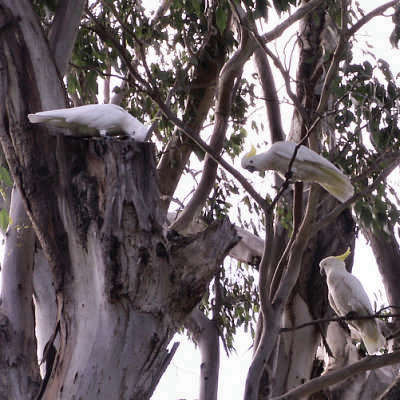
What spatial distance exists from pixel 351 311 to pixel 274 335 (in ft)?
2.57

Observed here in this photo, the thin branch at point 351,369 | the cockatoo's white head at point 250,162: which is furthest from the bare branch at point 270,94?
the thin branch at point 351,369

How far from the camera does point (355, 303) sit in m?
2.70

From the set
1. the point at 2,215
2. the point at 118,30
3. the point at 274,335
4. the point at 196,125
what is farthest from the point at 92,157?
the point at 118,30

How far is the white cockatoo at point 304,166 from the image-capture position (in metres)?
2.22

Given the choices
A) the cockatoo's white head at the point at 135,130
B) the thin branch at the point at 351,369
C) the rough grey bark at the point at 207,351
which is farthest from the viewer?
the rough grey bark at the point at 207,351

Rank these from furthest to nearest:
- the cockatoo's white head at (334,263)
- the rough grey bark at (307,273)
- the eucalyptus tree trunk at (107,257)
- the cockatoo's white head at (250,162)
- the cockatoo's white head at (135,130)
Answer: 1. the rough grey bark at (307,273)
2. the cockatoo's white head at (334,263)
3. the cockatoo's white head at (250,162)
4. the cockatoo's white head at (135,130)
5. the eucalyptus tree trunk at (107,257)

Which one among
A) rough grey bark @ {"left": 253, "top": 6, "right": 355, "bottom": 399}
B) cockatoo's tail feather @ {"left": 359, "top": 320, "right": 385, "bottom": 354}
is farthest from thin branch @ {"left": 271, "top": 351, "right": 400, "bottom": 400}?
rough grey bark @ {"left": 253, "top": 6, "right": 355, "bottom": 399}

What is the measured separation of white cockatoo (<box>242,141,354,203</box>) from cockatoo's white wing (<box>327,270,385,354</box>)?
1.60 feet

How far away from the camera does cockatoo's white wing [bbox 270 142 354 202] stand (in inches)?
87.0

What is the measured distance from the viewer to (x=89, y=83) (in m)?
3.25

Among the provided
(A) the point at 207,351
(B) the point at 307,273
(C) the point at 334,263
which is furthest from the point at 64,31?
(B) the point at 307,273

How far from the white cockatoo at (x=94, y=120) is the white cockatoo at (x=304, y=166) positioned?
592 mm

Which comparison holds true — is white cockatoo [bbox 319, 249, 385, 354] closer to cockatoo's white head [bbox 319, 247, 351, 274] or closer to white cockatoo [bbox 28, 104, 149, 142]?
cockatoo's white head [bbox 319, 247, 351, 274]

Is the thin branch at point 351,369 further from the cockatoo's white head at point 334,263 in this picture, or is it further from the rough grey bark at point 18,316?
the rough grey bark at point 18,316
